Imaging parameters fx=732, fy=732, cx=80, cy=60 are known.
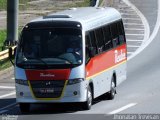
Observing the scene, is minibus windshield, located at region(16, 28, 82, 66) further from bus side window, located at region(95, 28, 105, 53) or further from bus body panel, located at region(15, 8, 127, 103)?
bus side window, located at region(95, 28, 105, 53)

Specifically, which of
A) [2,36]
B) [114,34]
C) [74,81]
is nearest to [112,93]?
[114,34]

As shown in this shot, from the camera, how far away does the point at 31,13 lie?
2122 inches

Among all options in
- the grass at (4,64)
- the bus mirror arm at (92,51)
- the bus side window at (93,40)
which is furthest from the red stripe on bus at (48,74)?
the grass at (4,64)

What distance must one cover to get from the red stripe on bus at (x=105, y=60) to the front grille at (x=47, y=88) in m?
1.04

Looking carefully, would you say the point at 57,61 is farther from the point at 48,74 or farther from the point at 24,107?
the point at 24,107

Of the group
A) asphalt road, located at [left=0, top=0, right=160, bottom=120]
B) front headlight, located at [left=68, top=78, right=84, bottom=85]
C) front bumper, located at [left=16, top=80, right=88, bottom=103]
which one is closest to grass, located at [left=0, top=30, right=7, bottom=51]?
asphalt road, located at [left=0, top=0, right=160, bottom=120]

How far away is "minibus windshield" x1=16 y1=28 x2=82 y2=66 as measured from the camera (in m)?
21.4

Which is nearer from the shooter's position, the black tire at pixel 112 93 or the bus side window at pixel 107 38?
the bus side window at pixel 107 38

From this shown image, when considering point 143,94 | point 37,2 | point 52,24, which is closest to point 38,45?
point 52,24

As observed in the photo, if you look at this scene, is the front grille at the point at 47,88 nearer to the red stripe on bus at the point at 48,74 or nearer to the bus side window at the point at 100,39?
the red stripe on bus at the point at 48,74

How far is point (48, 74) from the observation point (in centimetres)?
2127

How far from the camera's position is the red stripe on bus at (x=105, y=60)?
73.3 ft

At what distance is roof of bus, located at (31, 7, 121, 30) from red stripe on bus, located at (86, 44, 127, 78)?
3.39 feet

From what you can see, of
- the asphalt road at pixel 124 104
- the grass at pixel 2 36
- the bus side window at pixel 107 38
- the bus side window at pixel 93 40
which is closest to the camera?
the asphalt road at pixel 124 104
